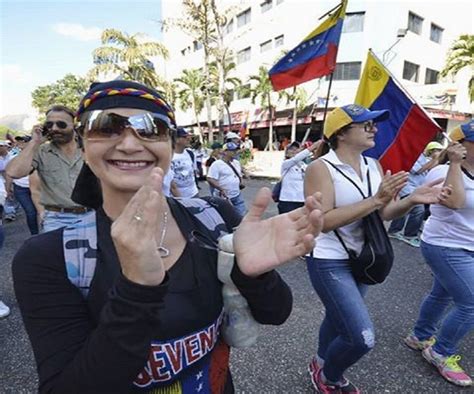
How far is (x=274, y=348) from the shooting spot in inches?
120

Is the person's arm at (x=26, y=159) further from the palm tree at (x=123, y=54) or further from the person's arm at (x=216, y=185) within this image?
the palm tree at (x=123, y=54)

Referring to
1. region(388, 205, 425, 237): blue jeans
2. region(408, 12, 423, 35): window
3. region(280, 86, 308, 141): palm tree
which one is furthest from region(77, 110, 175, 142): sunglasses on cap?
region(408, 12, 423, 35): window

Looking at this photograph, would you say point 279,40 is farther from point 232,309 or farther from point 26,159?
point 232,309

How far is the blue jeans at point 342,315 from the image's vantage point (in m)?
2.08

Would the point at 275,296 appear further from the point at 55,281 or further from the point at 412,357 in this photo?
the point at 412,357

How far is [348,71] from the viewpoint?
23359 millimetres

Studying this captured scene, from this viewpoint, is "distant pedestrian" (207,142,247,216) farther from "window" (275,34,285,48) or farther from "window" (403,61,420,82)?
"window" (275,34,285,48)

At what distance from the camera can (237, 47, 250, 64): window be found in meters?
29.7

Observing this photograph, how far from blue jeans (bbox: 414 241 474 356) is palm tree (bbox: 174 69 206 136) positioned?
92.6 feet

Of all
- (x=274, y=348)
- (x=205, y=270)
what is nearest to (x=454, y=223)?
(x=274, y=348)

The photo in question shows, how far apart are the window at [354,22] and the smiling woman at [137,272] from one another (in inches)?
996

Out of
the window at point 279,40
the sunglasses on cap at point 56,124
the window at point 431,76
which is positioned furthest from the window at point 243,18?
the sunglasses on cap at point 56,124

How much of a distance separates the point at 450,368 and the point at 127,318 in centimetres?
280

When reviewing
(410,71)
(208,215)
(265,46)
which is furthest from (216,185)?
(265,46)
